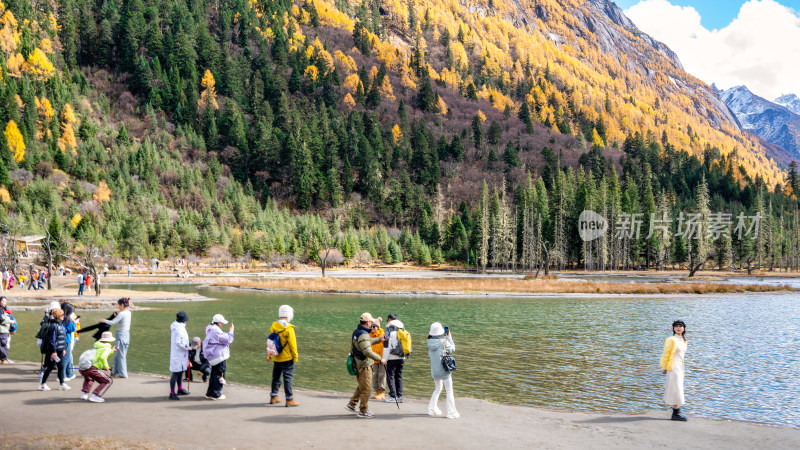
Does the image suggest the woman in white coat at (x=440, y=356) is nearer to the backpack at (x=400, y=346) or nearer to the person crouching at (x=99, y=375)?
the backpack at (x=400, y=346)

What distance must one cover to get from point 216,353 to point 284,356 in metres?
1.97

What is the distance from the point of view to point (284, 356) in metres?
12.4

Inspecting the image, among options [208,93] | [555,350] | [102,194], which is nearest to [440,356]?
[555,350]

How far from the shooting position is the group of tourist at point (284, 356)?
12.0m

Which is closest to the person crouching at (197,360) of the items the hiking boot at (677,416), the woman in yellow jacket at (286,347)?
the woman in yellow jacket at (286,347)

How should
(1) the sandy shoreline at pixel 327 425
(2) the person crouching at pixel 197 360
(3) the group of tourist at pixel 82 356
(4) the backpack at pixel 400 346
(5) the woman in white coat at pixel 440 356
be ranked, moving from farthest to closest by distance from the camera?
(2) the person crouching at pixel 197 360
(4) the backpack at pixel 400 346
(3) the group of tourist at pixel 82 356
(5) the woman in white coat at pixel 440 356
(1) the sandy shoreline at pixel 327 425

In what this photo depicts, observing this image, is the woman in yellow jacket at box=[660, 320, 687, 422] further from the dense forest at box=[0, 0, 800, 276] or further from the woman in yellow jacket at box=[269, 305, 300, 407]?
the dense forest at box=[0, 0, 800, 276]

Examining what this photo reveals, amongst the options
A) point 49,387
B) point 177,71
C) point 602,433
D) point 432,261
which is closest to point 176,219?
point 432,261

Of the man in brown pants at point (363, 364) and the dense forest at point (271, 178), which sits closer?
the man in brown pants at point (363, 364)

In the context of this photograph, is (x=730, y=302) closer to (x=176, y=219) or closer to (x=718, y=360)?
(x=718, y=360)

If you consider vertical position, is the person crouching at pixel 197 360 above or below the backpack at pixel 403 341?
below

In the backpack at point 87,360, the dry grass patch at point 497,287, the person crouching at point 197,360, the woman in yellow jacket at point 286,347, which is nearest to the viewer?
the woman in yellow jacket at point 286,347

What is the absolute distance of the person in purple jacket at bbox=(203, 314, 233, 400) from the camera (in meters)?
13.2

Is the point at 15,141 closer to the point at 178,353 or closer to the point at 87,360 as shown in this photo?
the point at 87,360
